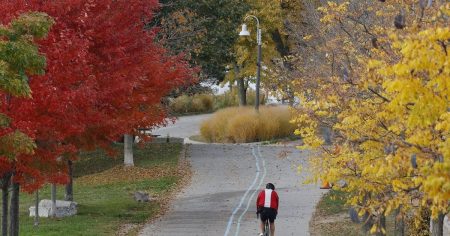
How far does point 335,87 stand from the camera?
41.4 feet

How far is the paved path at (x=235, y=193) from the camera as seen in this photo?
20.3m

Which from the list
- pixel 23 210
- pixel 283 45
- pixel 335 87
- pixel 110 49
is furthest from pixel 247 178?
pixel 283 45

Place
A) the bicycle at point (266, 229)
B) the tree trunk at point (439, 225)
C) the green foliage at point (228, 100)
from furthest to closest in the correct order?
the green foliage at point (228, 100) < the bicycle at point (266, 229) < the tree trunk at point (439, 225)

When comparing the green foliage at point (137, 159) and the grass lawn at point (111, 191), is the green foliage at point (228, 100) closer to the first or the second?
the grass lawn at point (111, 191)

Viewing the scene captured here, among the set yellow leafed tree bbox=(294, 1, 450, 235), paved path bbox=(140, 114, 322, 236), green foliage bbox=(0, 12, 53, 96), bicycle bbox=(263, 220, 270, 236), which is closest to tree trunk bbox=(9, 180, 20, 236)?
paved path bbox=(140, 114, 322, 236)

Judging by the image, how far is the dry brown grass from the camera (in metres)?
38.8

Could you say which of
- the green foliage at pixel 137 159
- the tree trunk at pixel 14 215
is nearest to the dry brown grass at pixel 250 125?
the green foliage at pixel 137 159

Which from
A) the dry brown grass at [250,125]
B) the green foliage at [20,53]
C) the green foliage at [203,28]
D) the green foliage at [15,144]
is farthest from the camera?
the dry brown grass at [250,125]

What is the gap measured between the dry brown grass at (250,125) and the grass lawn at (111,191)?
3.39 metres

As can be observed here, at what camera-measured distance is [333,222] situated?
20906mm

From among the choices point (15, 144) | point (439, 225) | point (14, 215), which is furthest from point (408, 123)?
point (14, 215)

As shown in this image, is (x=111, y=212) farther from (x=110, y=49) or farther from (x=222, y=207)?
(x=110, y=49)

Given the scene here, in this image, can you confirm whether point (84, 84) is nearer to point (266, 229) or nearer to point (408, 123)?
point (266, 229)

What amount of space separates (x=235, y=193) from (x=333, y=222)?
5415 millimetres
